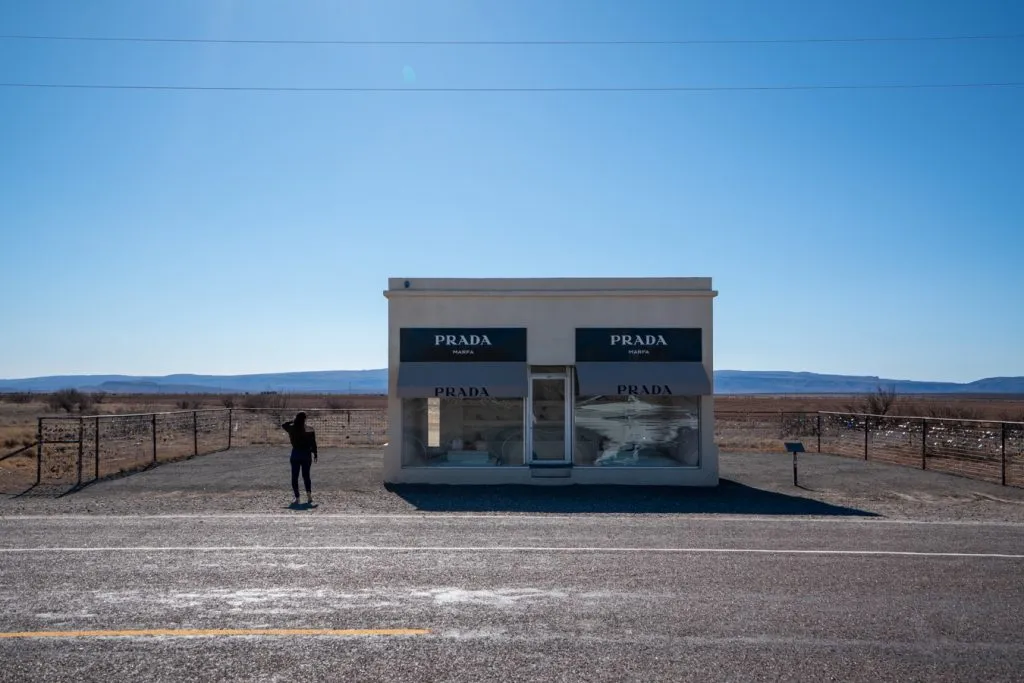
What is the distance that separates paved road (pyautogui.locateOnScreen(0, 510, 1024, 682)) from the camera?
5875 mm

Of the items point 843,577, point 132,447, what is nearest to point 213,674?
point 843,577

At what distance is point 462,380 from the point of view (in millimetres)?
18469

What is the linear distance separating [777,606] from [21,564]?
7.88 meters

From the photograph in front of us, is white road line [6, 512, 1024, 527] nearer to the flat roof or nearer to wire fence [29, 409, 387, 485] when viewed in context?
wire fence [29, 409, 387, 485]

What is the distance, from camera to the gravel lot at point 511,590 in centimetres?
593

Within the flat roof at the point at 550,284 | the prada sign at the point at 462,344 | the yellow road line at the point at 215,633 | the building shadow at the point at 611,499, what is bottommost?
the building shadow at the point at 611,499

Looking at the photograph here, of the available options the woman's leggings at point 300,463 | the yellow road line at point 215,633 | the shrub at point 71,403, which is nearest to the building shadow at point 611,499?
the woman's leggings at point 300,463

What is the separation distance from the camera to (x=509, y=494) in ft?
54.5

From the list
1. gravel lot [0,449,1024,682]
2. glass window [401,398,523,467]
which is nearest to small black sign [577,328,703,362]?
glass window [401,398,523,467]

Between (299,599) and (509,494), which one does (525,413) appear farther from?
(299,599)

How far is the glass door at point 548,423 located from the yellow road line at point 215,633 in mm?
12038

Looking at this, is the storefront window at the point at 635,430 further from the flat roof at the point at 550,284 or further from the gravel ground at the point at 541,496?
the flat roof at the point at 550,284

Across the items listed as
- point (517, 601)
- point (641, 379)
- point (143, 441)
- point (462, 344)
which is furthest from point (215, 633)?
point (143, 441)

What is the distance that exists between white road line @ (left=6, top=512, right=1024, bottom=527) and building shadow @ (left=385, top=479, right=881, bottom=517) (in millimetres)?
543
